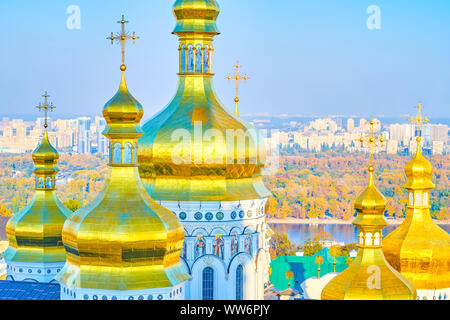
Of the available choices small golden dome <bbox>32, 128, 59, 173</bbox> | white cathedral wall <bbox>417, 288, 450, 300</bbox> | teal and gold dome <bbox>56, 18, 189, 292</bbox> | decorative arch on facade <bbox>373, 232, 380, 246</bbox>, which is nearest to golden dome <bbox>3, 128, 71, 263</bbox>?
small golden dome <bbox>32, 128, 59, 173</bbox>

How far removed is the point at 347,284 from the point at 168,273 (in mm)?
3775

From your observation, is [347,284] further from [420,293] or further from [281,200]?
[281,200]

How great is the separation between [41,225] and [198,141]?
3954mm

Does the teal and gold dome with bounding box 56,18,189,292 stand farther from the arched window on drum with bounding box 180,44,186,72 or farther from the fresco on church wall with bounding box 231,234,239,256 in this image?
the arched window on drum with bounding box 180,44,186,72

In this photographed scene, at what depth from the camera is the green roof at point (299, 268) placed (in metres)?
42.2

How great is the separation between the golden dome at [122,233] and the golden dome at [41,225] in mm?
5743

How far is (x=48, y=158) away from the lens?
27.7 m

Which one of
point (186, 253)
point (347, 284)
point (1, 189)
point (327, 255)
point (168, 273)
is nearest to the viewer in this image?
point (168, 273)

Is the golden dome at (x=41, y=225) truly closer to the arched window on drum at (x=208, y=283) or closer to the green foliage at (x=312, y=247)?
the arched window on drum at (x=208, y=283)

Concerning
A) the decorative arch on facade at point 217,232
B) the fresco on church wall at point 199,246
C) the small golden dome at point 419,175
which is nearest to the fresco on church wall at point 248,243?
the decorative arch on facade at point 217,232

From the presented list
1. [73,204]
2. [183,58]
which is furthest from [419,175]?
[73,204]

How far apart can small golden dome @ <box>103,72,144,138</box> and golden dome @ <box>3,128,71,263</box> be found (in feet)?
19.6

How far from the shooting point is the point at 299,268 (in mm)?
46969
